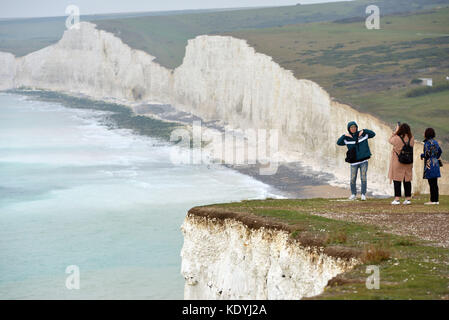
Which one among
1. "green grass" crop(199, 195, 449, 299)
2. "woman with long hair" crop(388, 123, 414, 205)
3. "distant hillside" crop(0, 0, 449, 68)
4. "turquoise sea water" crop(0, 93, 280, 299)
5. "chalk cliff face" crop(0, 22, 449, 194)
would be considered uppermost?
"distant hillside" crop(0, 0, 449, 68)

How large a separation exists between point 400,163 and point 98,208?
97.3 ft

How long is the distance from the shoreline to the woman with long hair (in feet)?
85.3

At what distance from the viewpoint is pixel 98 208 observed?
44719 mm

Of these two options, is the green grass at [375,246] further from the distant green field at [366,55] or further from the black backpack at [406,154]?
the distant green field at [366,55]

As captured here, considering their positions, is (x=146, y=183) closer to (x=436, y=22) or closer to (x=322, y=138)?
(x=322, y=138)

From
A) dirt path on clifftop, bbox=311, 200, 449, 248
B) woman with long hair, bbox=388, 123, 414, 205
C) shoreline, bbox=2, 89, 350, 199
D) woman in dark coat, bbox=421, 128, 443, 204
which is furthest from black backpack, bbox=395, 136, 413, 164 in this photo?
shoreline, bbox=2, 89, 350, 199

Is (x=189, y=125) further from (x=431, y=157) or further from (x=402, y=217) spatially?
(x=402, y=217)

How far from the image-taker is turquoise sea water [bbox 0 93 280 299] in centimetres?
3088

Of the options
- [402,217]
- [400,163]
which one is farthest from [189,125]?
[402,217]

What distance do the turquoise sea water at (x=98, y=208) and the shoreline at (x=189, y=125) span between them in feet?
4.54

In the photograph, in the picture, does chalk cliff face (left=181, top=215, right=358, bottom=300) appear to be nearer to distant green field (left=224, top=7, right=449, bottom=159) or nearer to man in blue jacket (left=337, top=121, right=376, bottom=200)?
man in blue jacket (left=337, top=121, right=376, bottom=200)

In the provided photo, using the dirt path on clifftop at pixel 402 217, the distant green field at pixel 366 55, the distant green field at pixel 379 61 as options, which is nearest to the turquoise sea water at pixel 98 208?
the distant green field at pixel 379 61

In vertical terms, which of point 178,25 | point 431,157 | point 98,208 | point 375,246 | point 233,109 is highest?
point 178,25

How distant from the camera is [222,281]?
15.9 metres
